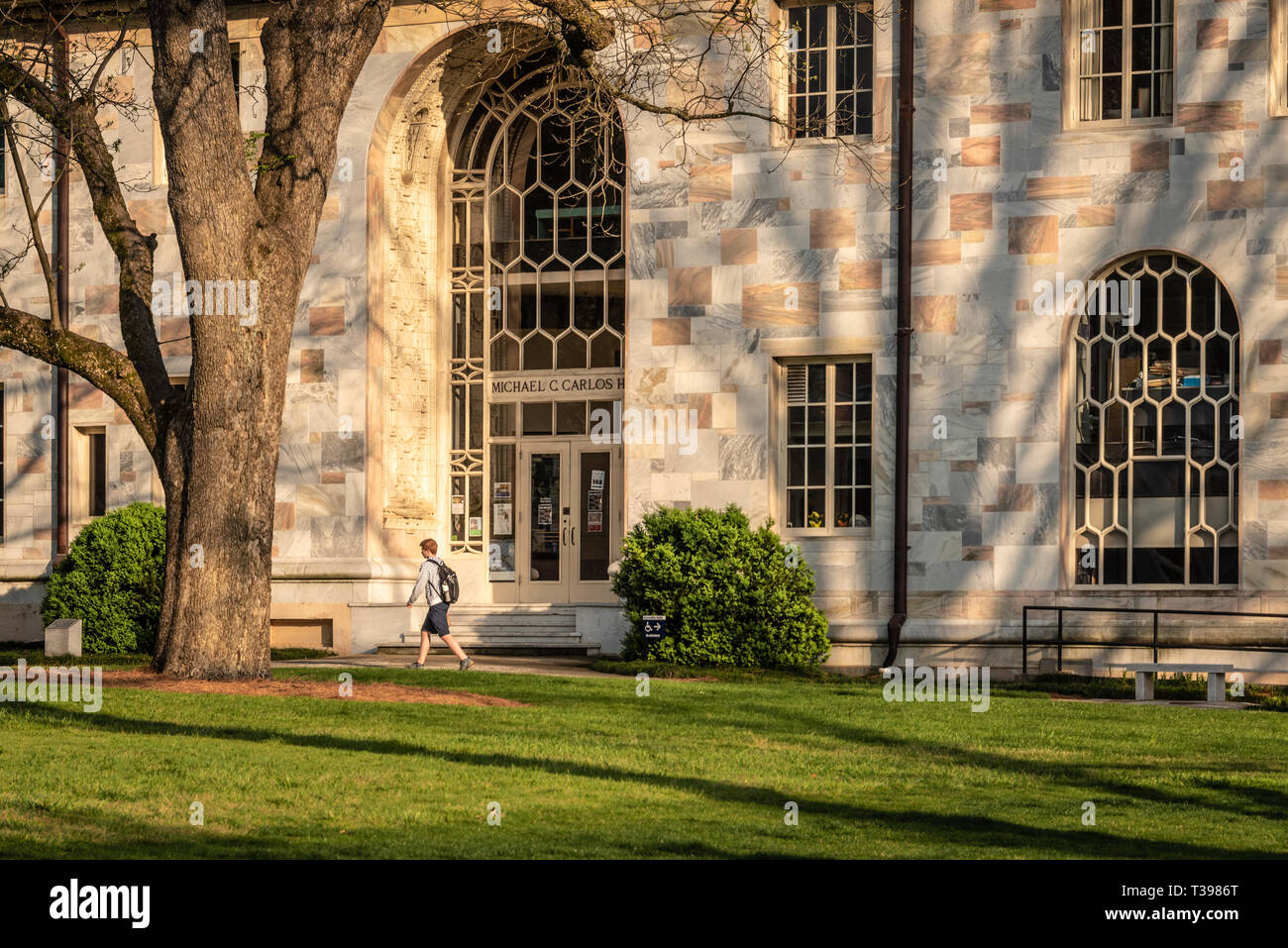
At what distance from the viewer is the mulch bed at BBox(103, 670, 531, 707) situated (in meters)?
14.6

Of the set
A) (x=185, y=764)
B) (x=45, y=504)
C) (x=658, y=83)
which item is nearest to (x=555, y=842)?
(x=185, y=764)

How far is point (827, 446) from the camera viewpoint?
2172 cm

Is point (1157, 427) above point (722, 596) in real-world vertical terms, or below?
above

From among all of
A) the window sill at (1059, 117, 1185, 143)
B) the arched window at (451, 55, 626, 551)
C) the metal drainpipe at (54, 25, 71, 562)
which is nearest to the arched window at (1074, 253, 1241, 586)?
the window sill at (1059, 117, 1185, 143)

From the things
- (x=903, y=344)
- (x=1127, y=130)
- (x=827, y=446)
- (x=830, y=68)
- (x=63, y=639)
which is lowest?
(x=63, y=639)

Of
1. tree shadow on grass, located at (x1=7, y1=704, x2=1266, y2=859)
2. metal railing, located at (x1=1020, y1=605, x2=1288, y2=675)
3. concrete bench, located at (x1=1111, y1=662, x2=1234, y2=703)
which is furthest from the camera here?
metal railing, located at (x1=1020, y1=605, x2=1288, y2=675)

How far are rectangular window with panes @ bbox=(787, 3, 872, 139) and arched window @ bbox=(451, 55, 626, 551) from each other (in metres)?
3.08

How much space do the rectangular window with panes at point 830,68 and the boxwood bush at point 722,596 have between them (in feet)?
17.6

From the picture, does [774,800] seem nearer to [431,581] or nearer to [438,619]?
[438,619]

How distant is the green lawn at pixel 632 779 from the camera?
8.24 metres

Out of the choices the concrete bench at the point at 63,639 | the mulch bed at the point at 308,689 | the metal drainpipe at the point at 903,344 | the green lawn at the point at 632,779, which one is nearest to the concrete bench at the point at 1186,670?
the green lawn at the point at 632,779

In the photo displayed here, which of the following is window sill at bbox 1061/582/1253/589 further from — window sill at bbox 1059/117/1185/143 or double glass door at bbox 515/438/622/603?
double glass door at bbox 515/438/622/603

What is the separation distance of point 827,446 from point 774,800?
478 inches

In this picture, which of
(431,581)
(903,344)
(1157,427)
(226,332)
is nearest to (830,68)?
(903,344)
